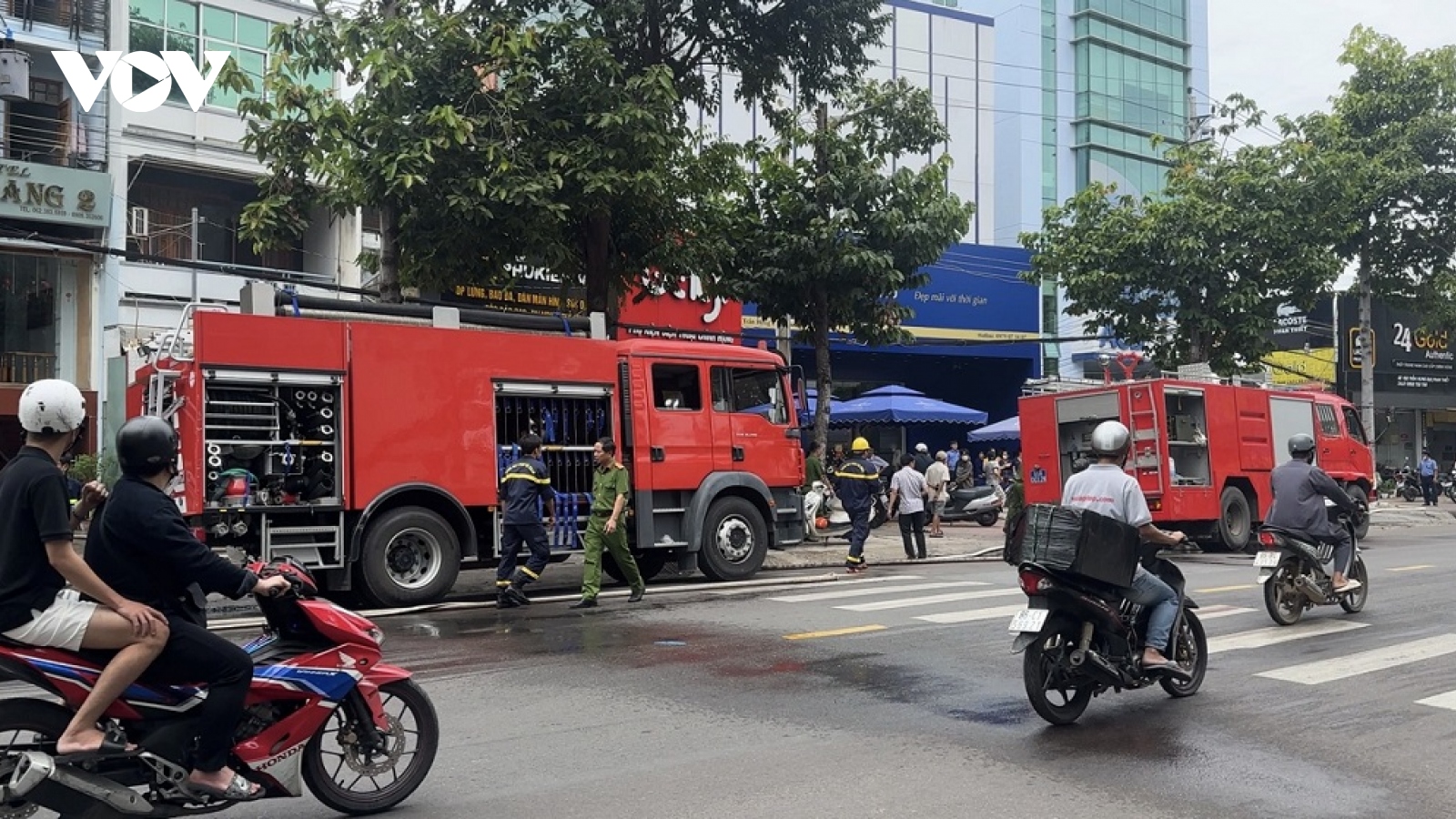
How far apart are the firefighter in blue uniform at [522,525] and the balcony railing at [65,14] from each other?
52.7 feet

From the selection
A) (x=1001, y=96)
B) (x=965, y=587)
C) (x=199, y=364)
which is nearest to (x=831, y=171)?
Answer: (x=965, y=587)

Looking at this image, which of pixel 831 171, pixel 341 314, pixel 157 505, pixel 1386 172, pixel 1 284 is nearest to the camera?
pixel 157 505

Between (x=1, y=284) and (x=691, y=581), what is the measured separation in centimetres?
1586

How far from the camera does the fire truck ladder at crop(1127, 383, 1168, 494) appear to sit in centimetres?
1764

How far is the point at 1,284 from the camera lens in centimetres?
2219

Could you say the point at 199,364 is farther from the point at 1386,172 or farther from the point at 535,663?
the point at 1386,172

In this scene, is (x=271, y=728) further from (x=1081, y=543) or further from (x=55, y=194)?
(x=55, y=194)

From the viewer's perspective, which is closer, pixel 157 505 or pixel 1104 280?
pixel 157 505

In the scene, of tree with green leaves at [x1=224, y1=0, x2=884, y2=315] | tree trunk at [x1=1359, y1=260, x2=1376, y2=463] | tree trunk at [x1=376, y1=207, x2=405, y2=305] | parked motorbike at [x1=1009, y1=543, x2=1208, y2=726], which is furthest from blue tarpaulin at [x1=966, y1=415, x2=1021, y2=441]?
parked motorbike at [x1=1009, y1=543, x2=1208, y2=726]

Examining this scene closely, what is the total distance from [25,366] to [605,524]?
1608 centimetres

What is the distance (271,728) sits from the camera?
15.5 ft

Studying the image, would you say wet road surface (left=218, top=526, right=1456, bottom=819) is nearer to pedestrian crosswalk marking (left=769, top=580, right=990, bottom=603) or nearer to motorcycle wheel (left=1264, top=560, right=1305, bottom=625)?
motorcycle wheel (left=1264, top=560, right=1305, bottom=625)

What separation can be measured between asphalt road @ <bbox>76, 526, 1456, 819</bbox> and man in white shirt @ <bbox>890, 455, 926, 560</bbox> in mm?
6291

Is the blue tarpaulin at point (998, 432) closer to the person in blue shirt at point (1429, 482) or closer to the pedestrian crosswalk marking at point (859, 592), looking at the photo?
the person in blue shirt at point (1429, 482)
